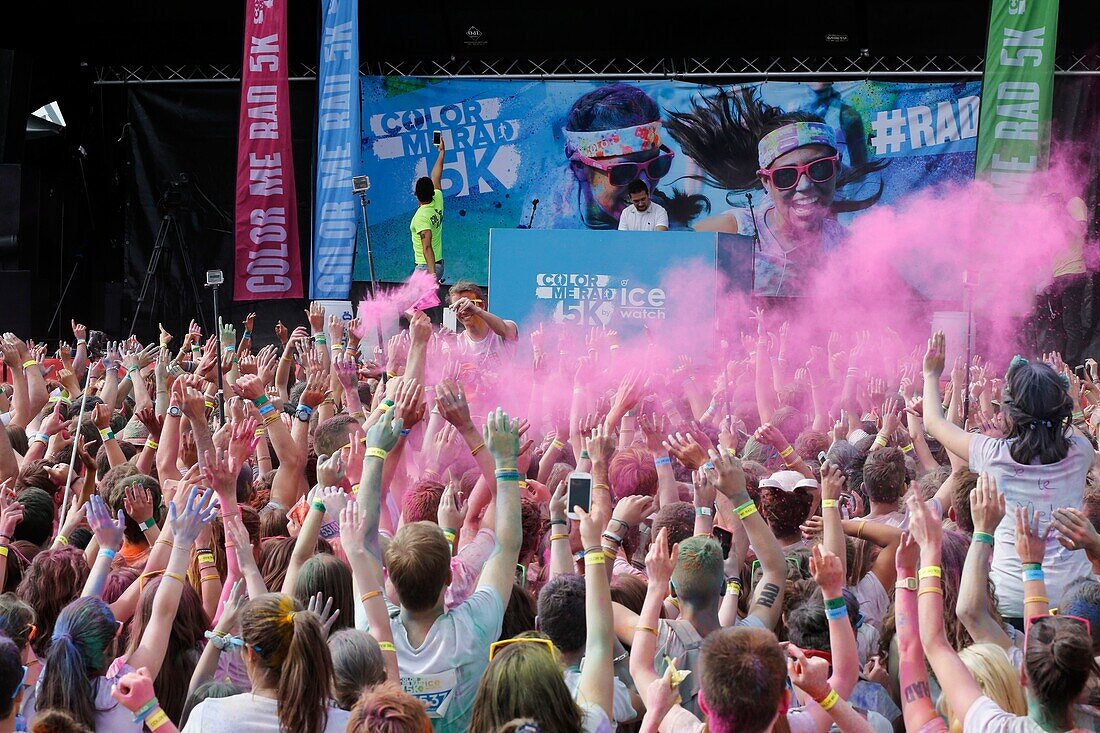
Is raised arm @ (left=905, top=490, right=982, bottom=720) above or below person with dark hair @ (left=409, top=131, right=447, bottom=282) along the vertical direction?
below

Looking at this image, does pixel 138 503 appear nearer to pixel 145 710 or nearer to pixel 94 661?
pixel 94 661

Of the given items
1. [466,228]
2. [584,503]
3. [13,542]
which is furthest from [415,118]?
[584,503]

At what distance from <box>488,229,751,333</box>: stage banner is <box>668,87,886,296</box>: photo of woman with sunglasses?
526cm

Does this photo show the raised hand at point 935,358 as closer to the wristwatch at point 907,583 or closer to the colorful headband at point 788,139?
the wristwatch at point 907,583

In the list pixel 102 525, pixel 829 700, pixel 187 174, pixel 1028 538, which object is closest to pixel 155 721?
pixel 102 525

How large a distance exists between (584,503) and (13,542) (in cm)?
226

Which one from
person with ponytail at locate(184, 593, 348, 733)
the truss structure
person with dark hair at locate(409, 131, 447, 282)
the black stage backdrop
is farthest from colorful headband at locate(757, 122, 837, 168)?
person with ponytail at locate(184, 593, 348, 733)

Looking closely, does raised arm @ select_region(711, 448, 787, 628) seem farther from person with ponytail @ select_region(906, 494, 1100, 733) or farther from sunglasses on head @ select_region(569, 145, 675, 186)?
sunglasses on head @ select_region(569, 145, 675, 186)

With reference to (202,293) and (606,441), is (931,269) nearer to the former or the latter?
(202,293)

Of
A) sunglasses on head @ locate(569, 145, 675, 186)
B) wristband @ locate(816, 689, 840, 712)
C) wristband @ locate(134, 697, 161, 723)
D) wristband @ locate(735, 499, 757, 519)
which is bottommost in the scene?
wristband @ locate(134, 697, 161, 723)

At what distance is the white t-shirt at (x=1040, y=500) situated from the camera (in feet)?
12.9

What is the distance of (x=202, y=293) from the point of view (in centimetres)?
1464

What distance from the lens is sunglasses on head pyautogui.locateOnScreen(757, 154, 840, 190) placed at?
13.8 meters

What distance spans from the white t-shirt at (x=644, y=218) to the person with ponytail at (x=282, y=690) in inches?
367
